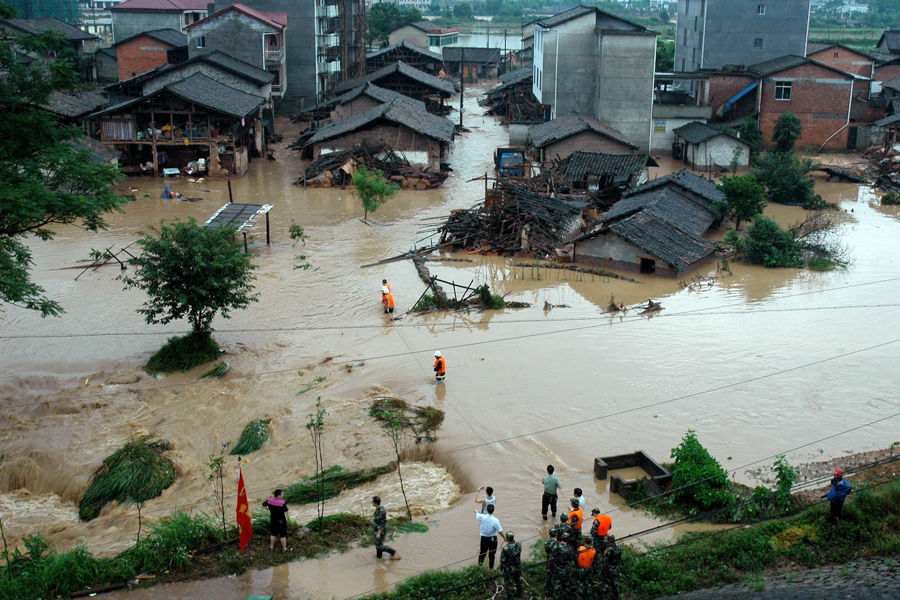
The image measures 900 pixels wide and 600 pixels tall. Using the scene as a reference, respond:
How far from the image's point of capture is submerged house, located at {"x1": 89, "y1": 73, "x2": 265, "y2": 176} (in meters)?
35.3

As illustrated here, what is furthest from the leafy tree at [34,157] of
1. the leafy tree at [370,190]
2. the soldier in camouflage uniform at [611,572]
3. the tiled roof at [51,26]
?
the tiled roof at [51,26]

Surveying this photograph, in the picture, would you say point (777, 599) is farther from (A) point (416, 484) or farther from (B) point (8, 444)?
(B) point (8, 444)

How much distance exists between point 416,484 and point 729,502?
15.3 ft

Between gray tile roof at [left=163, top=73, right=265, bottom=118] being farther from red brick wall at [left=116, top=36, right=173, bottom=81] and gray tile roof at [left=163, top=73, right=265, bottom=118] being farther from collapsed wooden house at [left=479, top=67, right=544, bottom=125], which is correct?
collapsed wooden house at [left=479, top=67, right=544, bottom=125]

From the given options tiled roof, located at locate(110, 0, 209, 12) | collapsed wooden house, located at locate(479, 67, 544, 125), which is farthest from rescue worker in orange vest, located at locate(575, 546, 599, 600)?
tiled roof, located at locate(110, 0, 209, 12)

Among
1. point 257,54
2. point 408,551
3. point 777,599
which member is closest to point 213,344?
point 408,551

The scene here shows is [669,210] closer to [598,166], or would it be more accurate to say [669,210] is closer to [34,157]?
[598,166]

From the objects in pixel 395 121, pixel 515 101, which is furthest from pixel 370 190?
pixel 515 101

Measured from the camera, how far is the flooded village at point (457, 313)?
43.4ft

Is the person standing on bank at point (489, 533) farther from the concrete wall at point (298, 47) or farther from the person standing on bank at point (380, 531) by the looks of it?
the concrete wall at point (298, 47)

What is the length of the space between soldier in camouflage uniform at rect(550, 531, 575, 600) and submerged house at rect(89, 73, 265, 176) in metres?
28.7

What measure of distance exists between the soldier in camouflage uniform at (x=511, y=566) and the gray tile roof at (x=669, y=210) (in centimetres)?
1693

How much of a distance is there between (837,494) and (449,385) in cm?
792

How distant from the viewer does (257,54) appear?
4566 cm
